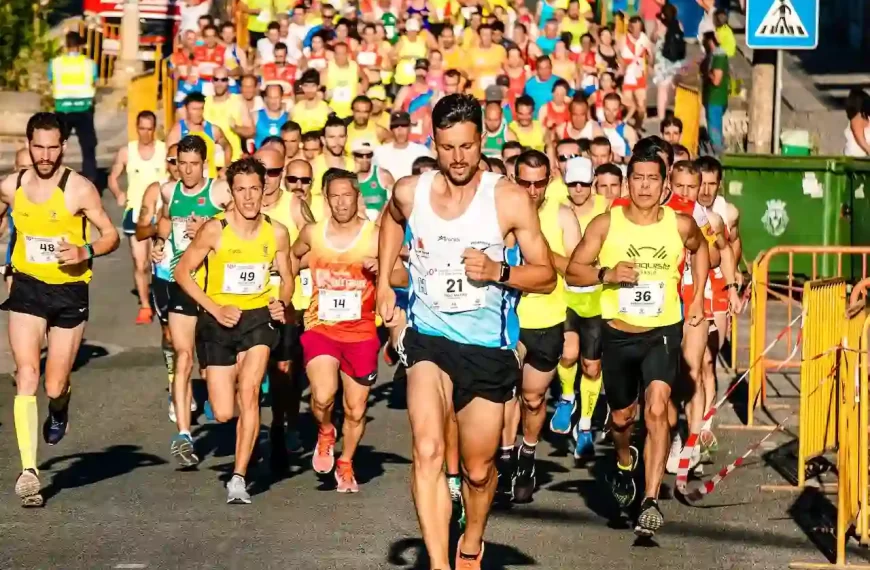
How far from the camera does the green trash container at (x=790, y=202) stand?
61.3 feet

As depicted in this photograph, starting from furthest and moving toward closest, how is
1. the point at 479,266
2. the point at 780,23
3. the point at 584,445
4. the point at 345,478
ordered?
1. the point at 780,23
2. the point at 584,445
3. the point at 345,478
4. the point at 479,266

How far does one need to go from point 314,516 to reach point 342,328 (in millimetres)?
1274

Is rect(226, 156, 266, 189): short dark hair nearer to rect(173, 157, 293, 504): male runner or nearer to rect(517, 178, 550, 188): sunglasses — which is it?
rect(173, 157, 293, 504): male runner

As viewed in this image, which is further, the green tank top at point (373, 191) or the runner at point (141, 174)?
the runner at point (141, 174)

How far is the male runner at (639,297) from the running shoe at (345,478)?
1.64 metres

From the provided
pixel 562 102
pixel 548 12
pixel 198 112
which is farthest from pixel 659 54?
pixel 198 112

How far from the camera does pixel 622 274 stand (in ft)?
32.0

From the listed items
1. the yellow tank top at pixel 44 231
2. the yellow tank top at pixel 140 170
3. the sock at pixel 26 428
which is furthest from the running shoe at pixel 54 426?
the yellow tank top at pixel 140 170

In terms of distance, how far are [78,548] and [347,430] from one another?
2112mm

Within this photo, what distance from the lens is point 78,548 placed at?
9336 millimetres

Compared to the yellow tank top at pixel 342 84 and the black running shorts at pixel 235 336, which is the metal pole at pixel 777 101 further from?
the black running shorts at pixel 235 336

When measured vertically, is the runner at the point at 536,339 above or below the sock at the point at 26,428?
above

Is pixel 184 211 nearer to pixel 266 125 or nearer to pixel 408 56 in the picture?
pixel 266 125

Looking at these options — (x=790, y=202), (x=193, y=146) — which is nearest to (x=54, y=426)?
(x=193, y=146)
